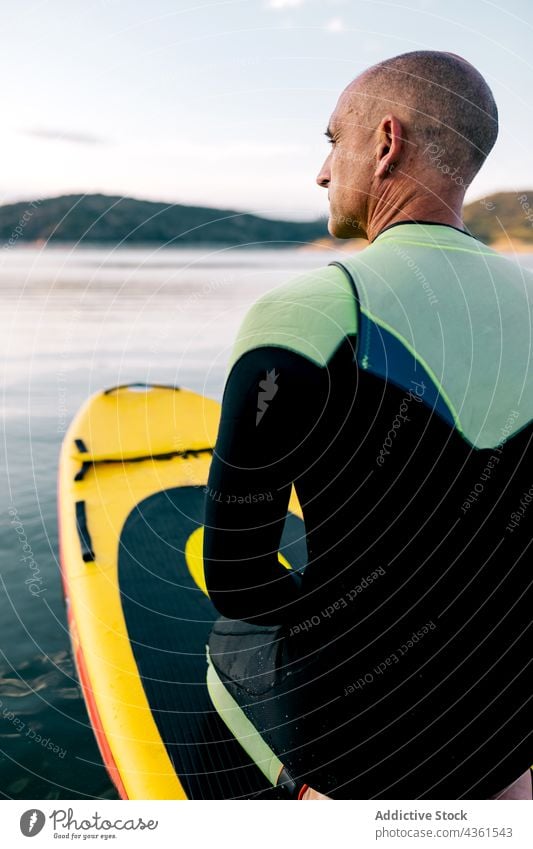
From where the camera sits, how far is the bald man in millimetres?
957

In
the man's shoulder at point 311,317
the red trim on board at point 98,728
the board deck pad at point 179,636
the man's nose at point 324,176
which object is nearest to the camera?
the man's shoulder at point 311,317

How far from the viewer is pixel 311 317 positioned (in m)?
0.93

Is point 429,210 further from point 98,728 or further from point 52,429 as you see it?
point 52,429

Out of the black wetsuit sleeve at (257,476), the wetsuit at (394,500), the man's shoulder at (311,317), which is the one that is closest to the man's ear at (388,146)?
the wetsuit at (394,500)

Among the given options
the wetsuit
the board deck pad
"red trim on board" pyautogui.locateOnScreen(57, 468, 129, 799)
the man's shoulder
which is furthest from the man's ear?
"red trim on board" pyautogui.locateOnScreen(57, 468, 129, 799)

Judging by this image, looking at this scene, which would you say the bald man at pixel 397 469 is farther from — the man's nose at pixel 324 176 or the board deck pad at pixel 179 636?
the board deck pad at pixel 179 636

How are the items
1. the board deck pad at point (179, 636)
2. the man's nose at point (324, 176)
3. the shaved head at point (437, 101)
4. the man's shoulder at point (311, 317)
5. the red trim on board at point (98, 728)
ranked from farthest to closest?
the red trim on board at point (98, 728), the board deck pad at point (179, 636), the man's nose at point (324, 176), the shaved head at point (437, 101), the man's shoulder at point (311, 317)

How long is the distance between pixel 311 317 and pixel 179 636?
2.01 metres

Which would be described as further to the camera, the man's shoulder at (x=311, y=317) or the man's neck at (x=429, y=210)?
the man's neck at (x=429, y=210)

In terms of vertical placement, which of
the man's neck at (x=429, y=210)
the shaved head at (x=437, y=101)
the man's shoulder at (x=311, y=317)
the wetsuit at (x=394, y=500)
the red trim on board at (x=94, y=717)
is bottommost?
the red trim on board at (x=94, y=717)

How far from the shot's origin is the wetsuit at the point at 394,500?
953mm

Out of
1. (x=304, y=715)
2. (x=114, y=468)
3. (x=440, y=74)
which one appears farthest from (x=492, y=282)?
(x=114, y=468)

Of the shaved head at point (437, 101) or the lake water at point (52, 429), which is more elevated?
the shaved head at point (437, 101)
